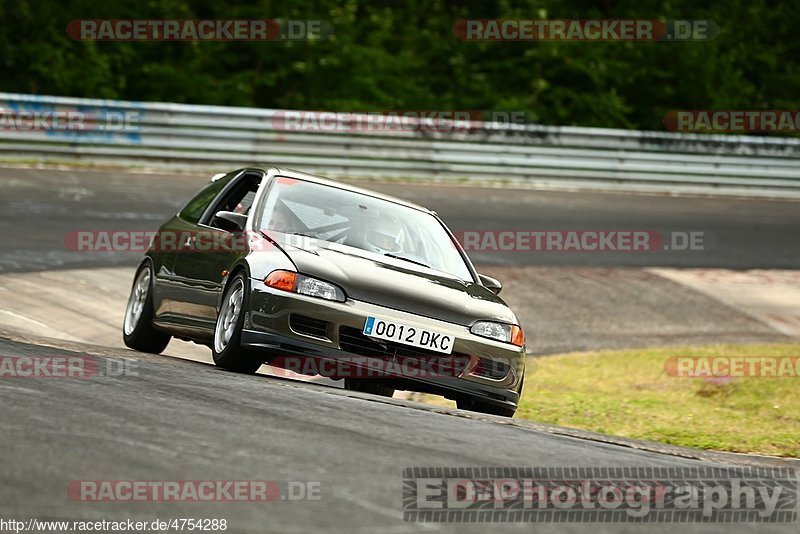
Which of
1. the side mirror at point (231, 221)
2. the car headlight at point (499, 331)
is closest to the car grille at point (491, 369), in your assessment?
the car headlight at point (499, 331)

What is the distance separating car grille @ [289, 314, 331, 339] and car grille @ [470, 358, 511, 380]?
98cm

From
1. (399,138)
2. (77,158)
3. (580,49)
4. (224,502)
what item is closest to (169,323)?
(224,502)

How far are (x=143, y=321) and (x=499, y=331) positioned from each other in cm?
306

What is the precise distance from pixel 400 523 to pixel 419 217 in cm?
516

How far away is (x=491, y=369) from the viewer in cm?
831

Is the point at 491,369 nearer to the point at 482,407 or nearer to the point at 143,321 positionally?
the point at 482,407

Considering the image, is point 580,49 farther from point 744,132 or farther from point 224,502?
point 224,502

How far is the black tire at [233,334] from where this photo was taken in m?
8.11

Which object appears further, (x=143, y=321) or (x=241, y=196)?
(x=143, y=321)

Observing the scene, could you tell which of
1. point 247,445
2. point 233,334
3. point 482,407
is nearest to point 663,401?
point 482,407

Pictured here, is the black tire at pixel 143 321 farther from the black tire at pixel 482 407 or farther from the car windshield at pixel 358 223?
the black tire at pixel 482 407

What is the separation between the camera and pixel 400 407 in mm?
7266

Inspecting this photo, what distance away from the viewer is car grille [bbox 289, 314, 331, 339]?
26.0 ft

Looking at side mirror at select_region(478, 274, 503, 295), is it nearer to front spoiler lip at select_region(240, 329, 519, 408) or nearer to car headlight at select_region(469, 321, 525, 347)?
car headlight at select_region(469, 321, 525, 347)
